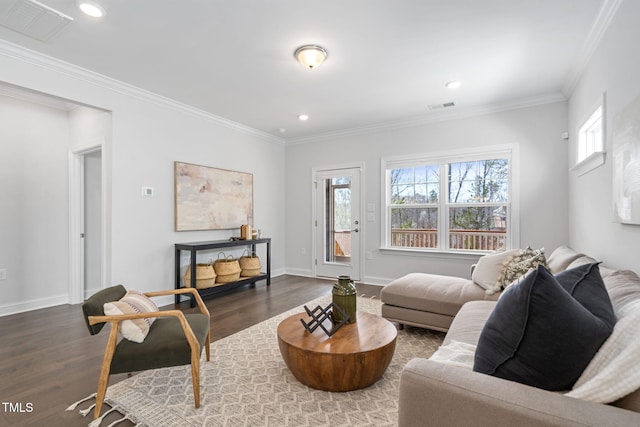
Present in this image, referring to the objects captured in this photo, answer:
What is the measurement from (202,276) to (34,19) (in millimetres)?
2897

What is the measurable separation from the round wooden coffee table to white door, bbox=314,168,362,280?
326 centimetres

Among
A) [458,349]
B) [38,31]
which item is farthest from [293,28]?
[458,349]

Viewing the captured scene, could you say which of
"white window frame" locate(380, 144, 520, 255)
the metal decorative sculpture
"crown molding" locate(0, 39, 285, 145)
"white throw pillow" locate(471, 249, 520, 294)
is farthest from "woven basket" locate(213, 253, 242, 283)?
"white throw pillow" locate(471, 249, 520, 294)

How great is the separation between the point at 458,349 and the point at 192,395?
5.26 feet

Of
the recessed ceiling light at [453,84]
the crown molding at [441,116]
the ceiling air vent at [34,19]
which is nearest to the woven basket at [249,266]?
the crown molding at [441,116]

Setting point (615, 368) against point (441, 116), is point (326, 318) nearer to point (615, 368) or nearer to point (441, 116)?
point (615, 368)

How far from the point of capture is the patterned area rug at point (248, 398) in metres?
1.76

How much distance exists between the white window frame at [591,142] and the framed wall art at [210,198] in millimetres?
4257

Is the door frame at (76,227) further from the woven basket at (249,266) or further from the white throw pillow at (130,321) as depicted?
the white throw pillow at (130,321)

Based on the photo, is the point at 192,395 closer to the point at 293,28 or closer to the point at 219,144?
the point at 293,28

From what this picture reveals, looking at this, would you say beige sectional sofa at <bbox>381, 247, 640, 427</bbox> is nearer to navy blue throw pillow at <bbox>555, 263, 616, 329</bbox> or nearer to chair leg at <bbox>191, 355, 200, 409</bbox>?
navy blue throw pillow at <bbox>555, 263, 616, 329</bbox>

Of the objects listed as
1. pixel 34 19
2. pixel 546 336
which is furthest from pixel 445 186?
pixel 34 19

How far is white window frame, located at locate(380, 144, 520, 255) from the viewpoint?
13.5ft

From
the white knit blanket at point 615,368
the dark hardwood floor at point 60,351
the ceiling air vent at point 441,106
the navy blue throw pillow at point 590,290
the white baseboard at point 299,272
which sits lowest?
the dark hardwood floor at point 60,351
